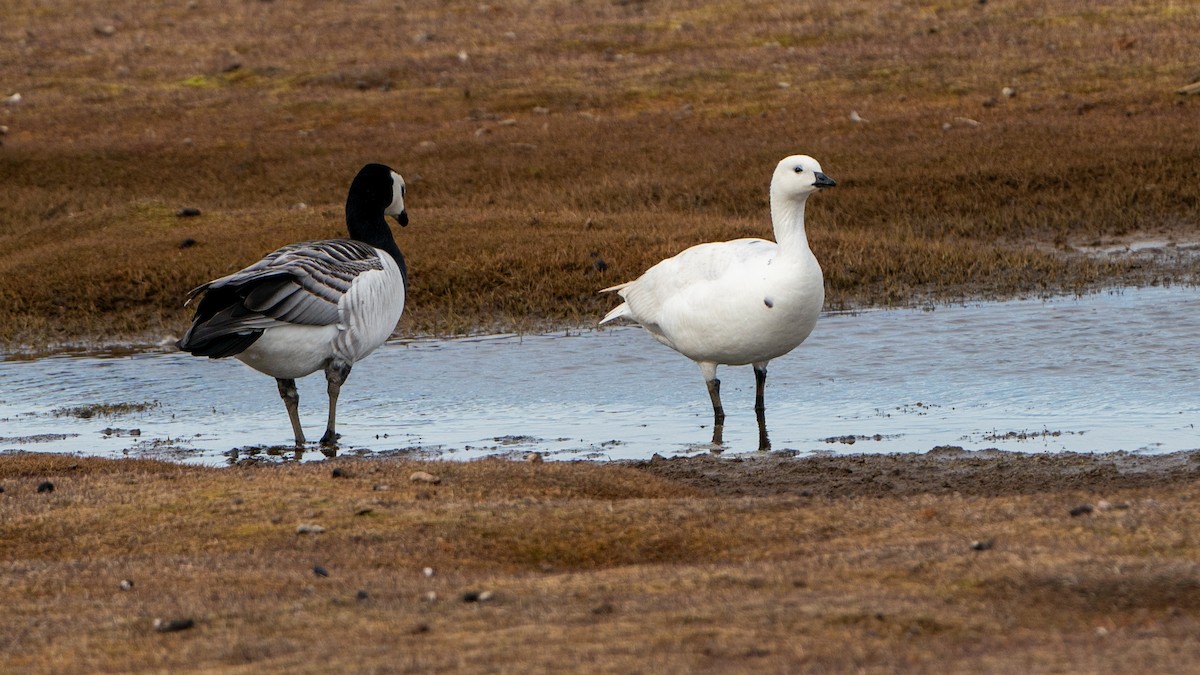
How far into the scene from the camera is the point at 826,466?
1054 centimetres

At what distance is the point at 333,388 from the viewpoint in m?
12.6

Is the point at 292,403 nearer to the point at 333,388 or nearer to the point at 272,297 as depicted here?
the point at 333,388

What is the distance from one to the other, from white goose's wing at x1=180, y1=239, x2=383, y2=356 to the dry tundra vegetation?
139 centimetres

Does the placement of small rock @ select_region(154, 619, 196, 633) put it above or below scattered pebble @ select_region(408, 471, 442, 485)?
above

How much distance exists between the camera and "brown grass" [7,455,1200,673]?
5.69m

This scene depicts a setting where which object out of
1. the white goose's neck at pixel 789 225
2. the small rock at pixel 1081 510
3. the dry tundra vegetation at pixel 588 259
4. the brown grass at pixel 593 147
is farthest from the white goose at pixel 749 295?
the brown grass at pixel 593 147

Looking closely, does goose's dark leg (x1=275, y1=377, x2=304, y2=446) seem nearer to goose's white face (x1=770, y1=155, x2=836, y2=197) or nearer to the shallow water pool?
the shallow water pool

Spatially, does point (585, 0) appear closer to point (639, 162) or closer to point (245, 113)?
point (245, 113)

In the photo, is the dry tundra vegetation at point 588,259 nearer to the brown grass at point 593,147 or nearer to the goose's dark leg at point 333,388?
the brown grass at point 593,147

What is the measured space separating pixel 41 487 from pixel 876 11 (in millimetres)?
33613

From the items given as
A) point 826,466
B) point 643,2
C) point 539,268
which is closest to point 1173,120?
point 539,268

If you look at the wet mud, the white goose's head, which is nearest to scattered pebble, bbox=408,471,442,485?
the wet mud

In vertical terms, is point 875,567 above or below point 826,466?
above

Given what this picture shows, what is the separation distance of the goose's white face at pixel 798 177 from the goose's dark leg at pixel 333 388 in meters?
3.84
